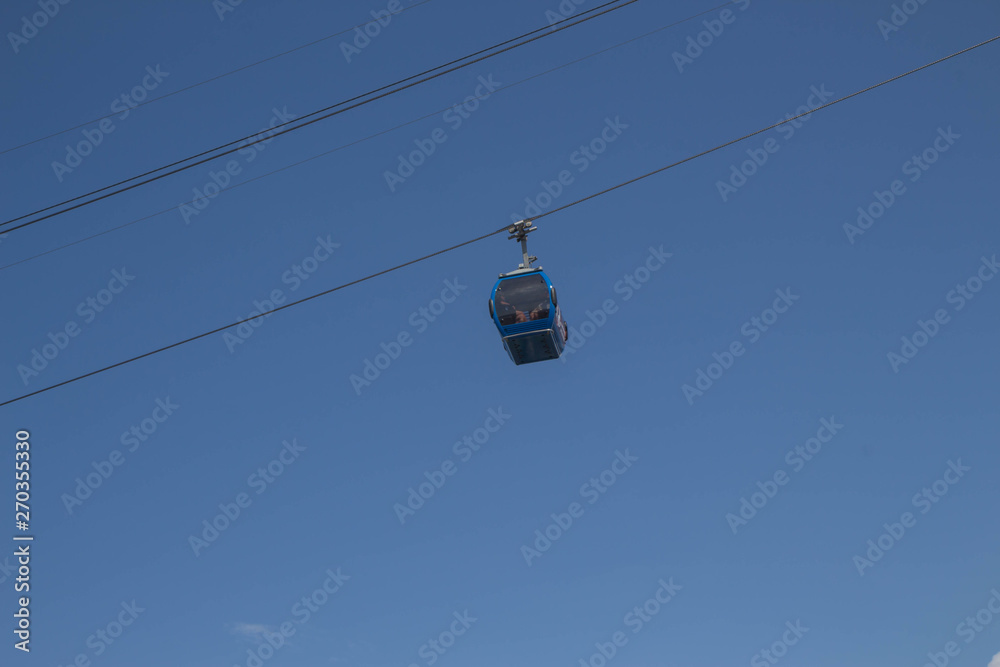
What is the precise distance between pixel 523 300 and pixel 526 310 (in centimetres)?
25

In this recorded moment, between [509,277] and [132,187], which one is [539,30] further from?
[132,187]

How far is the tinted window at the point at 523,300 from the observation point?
2231 centimetres

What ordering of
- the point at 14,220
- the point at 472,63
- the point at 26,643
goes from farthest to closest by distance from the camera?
the point at 26,643, the point at 472,63, the point at 14,220

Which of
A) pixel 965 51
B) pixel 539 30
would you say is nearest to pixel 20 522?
pixel 539 30

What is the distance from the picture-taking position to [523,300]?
2242 centimetres

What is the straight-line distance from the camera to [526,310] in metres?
22.3

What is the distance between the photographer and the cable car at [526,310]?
22.3 meters

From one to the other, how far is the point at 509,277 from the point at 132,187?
8528 millimetres

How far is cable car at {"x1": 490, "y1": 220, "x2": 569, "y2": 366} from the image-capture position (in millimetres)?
22328

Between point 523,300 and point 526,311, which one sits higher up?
point 523,300

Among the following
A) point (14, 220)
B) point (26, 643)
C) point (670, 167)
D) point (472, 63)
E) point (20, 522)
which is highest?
point (472, 63)

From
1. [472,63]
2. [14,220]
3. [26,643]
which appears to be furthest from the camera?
[26,643]

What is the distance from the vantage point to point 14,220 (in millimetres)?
18031

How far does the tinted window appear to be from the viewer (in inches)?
878
